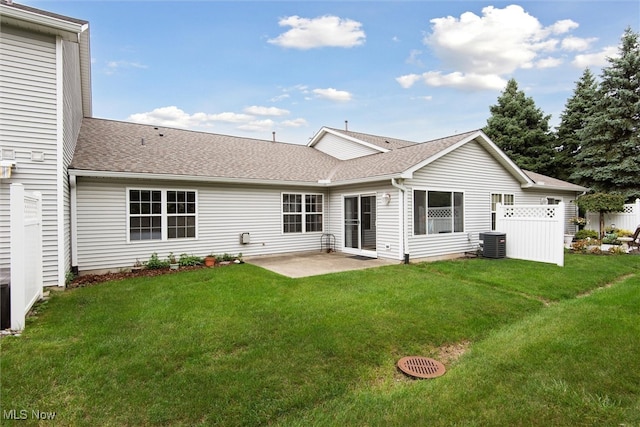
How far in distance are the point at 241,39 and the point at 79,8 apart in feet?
16.0

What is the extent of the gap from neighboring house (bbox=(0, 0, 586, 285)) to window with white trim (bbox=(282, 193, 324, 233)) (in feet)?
0.12

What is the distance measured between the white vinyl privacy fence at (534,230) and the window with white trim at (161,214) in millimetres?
9684

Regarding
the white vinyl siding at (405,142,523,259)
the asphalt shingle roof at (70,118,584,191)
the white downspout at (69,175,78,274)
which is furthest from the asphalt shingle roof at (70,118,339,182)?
the white vinyl siding at (405,142,523,259)

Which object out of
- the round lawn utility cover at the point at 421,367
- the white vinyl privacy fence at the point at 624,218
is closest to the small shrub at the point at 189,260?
the round lawn utility cover at the point at 421,367

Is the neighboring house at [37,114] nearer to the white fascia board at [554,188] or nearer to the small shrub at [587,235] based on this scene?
the white fascia board at [554,188]

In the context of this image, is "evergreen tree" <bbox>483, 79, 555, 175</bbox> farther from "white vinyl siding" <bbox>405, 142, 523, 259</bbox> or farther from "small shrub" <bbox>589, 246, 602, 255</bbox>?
"white vinyl siding" <bbox>405, 142, 523, 259</bbox>

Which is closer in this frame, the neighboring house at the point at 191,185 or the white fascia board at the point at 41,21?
the white fascia board at the point at 41,21

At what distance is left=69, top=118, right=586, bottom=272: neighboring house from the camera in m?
8.08

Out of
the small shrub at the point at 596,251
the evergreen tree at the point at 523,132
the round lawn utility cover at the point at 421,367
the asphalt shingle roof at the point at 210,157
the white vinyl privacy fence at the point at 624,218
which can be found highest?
the evergreen tree at the point at 523,132

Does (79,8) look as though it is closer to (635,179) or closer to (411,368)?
(411,368)

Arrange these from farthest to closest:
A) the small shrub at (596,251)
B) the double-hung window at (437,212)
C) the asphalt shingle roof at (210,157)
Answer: the small shrub at (596,251) → the double-hung window at (437,212) → the asphalt shingle roof at (210,157)

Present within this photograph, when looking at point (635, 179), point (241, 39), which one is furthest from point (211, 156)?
point (635, 179)

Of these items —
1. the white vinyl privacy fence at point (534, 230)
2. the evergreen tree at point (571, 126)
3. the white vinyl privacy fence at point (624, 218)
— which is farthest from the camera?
the evergreen tree at point (571, 126)

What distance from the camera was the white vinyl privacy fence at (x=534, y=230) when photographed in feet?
29.6
